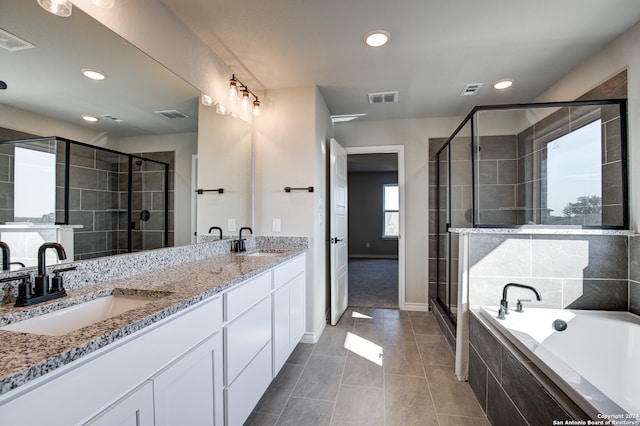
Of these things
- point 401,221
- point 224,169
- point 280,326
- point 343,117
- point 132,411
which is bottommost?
point 280,326

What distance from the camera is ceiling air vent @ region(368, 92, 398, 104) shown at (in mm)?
3021

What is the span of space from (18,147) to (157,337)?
34.0 inches

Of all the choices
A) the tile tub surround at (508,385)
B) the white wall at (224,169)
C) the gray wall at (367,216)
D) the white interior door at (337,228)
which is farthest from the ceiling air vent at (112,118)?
the gray wall at (367,216)

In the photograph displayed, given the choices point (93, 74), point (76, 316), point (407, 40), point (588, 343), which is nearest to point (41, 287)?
point (76, 316)

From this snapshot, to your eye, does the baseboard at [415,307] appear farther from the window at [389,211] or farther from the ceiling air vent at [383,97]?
the window at [389,211]

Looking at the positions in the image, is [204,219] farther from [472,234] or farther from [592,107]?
[592,107]

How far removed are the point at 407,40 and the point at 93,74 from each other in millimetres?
1923

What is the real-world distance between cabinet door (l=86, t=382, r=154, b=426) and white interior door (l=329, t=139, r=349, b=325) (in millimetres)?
2302

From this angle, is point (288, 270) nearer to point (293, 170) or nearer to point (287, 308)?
point (287, 308)

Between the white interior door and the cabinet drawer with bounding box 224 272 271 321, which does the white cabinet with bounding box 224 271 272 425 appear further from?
the white interior door

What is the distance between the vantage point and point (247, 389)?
159 cm

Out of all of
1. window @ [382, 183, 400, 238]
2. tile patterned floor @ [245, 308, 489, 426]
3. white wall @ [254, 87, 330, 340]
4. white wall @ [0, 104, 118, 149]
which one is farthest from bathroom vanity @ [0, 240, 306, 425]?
window @ [382, 183, 400, 238]

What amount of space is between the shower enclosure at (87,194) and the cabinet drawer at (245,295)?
616 mm

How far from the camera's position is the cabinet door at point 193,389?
999mm
